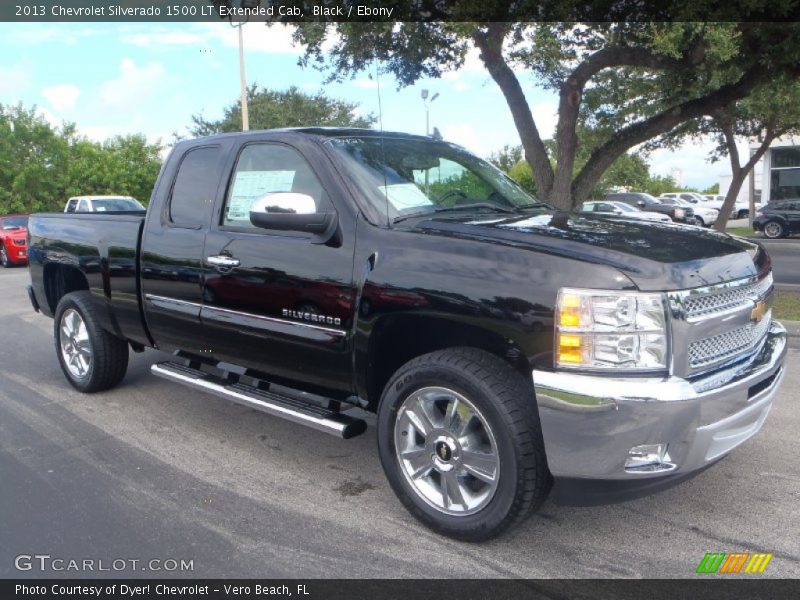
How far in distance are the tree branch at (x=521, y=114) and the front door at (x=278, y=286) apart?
7.90 meters

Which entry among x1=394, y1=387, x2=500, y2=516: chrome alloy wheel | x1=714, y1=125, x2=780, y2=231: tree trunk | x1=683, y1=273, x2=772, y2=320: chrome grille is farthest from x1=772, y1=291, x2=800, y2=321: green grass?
x1=714, y1=125, x2=780, y2=231: tree trunk

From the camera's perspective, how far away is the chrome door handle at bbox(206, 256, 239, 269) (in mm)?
4277

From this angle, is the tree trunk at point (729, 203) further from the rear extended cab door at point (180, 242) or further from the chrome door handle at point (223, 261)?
the chrome door handle at point (223, 261)

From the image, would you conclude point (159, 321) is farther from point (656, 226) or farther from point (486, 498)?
point (656, 226)

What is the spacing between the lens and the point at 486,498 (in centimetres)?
329

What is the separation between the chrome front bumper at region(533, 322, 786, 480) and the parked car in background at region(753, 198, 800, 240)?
24.0 metres

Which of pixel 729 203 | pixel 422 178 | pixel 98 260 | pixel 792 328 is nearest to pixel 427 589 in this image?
pixel 422 178

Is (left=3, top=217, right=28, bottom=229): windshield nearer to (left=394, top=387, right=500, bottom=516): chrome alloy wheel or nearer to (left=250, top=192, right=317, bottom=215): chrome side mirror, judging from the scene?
(left=250, top=192, right=317, bottom=215): chrome side mirror

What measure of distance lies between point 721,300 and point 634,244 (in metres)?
0.45

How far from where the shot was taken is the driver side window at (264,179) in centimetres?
413

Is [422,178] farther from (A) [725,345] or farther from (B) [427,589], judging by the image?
(B) [427,589]

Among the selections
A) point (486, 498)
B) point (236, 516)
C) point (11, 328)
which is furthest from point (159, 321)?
point (11, 328)

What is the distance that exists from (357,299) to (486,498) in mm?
1142

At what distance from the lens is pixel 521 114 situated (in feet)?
38.8
